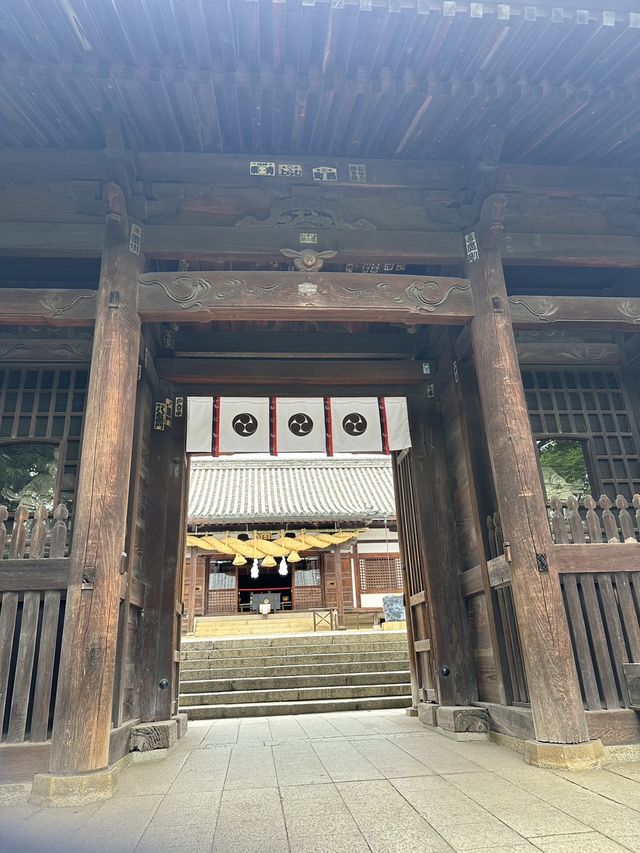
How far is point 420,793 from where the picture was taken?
323cm

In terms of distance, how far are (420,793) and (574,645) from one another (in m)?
1.86

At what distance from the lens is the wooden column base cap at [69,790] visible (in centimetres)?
335

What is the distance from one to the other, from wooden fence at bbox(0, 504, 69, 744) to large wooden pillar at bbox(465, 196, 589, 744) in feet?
11.6

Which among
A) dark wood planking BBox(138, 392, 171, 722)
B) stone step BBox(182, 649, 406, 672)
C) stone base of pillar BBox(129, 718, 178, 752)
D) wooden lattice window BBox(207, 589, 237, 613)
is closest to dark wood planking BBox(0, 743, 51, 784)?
stone base of pillar BBox(129, 718, 178, 752)

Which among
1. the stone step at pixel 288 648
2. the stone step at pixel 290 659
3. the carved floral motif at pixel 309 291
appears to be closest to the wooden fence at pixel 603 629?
the carved floral motif at pixel 309 291

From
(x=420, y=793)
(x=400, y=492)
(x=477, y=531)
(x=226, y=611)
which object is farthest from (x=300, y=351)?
(x=226, y=611)

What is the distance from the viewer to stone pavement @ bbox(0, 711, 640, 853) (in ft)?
8.09

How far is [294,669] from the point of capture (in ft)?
32.7

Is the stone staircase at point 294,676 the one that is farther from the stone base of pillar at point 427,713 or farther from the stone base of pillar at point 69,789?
the stone base of pillar at point 69,789

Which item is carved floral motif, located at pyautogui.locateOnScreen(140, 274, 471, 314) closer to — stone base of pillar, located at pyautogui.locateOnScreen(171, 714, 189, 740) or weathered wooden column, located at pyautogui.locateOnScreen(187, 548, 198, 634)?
stone base of pillar, located at pyautogui.locateOnScreen(171, 714, 189, 740)

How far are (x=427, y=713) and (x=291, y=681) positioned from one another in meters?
3.87

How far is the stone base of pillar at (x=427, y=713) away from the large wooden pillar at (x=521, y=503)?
2231 mm

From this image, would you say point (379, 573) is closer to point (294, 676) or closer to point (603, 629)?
point (294, 676)

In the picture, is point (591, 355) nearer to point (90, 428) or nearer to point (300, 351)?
point (300, 351)
